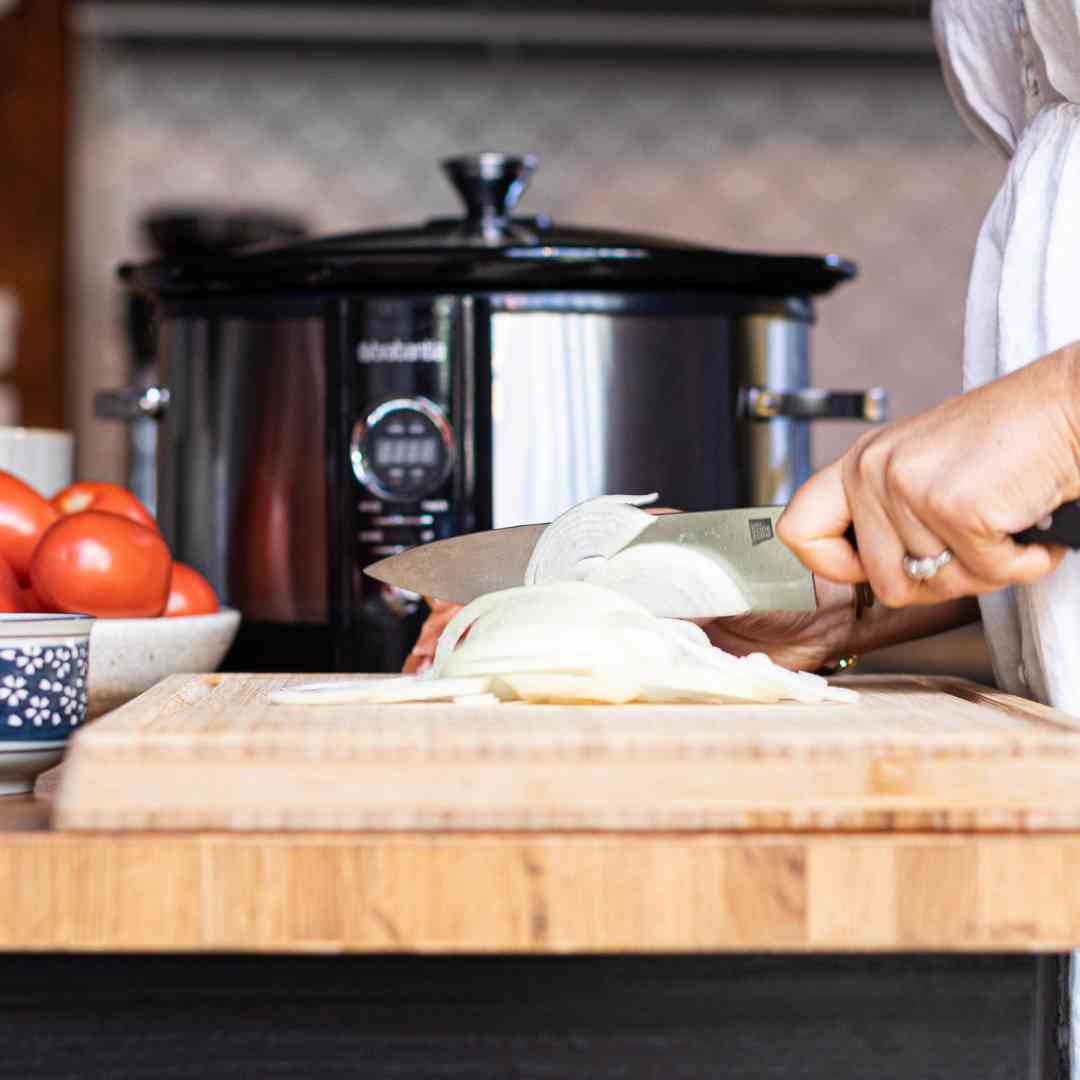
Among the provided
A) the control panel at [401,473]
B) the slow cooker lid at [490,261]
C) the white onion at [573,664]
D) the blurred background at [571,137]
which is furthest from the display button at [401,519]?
the blurred background at [571,137]

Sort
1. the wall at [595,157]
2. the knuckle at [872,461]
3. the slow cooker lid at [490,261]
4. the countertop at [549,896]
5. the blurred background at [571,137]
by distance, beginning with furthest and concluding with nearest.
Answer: the wall at [595,157], the blurred background at [571,137], the slow cooker lid at [490,261], the knuckle at [872,461], the countertop at [549,896]

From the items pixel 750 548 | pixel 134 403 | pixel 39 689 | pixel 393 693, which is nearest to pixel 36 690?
pixel 39 689

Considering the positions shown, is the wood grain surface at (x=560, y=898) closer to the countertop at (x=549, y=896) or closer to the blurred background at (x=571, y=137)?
the countertop at (x=549, y=896)

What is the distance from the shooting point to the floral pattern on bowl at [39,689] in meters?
0.65

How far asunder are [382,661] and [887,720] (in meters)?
0.56

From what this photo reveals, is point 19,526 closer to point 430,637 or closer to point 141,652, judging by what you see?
point 141,652

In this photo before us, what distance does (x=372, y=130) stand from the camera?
282cm

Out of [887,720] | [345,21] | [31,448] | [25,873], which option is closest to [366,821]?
[25,873]

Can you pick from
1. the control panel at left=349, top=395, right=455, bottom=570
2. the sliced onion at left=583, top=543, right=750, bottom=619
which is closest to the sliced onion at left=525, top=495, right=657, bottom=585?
the sliced onion at left=583, top=543, right=750, bottom=619

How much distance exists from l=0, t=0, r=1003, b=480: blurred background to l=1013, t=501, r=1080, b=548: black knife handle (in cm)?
214

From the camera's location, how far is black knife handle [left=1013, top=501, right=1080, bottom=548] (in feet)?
2.16

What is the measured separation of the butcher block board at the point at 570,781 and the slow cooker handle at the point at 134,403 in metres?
0.67

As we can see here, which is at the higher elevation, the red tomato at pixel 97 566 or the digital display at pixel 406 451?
the digital display at pixel 406 451

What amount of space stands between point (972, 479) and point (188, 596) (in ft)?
1.63
